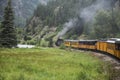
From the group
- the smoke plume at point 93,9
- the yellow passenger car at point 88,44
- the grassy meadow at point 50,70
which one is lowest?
the grassy meadow at point 50,70

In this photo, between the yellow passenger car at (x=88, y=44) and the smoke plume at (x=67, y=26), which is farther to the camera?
the smoke plume at (x=67, y=26)

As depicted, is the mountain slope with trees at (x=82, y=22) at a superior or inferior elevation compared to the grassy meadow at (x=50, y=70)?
superior

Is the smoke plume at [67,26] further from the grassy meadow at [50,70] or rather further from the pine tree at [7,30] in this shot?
the grassy meadow at [50,70]

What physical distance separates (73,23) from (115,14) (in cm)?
4329

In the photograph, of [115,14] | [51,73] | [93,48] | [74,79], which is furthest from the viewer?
[115,14]

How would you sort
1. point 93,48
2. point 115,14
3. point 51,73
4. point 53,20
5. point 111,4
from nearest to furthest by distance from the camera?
point 51,73, point 93,48, point 115,14, point 111,4, point 53,20

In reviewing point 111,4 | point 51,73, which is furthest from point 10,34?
point 111,4

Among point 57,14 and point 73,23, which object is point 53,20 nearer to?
point 57,14

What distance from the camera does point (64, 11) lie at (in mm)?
176000

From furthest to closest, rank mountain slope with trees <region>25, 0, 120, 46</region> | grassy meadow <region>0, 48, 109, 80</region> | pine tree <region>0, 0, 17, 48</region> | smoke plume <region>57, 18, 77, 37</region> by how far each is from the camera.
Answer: smoke plume <region>57, 18, 77, 37</region> < mountain slope with trees <region>25, 0, 120, 46</region> < pine tree <region>0, 0, 17, 48</region> < grassy meadow <region>0, 48, 109, 80</region>

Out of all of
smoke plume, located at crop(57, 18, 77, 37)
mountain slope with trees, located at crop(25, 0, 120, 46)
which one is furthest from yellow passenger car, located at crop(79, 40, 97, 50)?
smoke plume, located at crop(57, 18, 77, 37)

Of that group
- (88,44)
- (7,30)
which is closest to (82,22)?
(88,44)

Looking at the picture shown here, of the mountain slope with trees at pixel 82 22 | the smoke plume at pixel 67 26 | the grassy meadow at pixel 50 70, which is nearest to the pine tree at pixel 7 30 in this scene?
the grassy meadow at pixel 50 70

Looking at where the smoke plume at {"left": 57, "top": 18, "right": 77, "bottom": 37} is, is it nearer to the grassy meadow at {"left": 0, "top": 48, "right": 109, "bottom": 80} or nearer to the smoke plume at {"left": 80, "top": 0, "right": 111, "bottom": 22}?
the smoke plume at {"left": 80, "top": 0, "right": 111, "bottom": 22}
